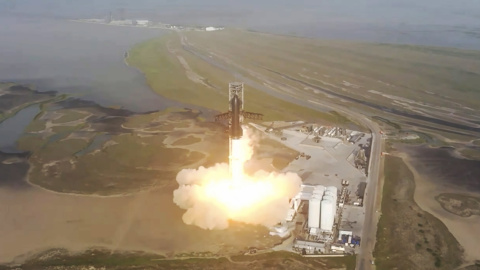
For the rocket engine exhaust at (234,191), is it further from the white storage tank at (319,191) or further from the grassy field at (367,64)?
the grassy field at (367,64)

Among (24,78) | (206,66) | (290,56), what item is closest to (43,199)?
(24,78)

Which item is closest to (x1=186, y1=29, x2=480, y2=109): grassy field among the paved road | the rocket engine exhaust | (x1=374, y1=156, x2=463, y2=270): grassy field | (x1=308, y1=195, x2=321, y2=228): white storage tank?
the paved road

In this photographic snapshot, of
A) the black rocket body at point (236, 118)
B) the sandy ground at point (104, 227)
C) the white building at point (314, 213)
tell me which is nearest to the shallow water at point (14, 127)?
the sandy ground at point (104, 227)

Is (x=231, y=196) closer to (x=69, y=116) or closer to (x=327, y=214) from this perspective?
(x=327, y=214)

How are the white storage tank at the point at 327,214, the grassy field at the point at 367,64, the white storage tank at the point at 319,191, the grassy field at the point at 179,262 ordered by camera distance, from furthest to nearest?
1. the grassy field at the point at 367,64
2. the white storage tank at the point at 319,191
3. the white storage tank at the point at 327,214
4. the grassy field at the point at 179,262

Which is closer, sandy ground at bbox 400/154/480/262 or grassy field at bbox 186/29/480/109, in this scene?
sandy ground at bbox 400/154/480/262

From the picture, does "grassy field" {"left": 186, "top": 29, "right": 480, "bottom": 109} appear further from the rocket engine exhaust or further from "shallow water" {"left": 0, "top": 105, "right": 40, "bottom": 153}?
"shallow water" {"left": 0, "top": 105, "right": 40, "bottom": 153}
